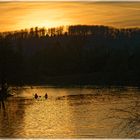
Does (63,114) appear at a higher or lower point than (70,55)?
lower

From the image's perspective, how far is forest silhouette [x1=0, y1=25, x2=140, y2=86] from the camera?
10.5ft

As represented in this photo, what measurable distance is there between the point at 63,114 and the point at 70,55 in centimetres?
54

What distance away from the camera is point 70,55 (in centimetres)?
330

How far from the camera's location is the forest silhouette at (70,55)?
321 cm

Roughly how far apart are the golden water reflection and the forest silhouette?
0.15 metres

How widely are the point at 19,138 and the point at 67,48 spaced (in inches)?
26.6

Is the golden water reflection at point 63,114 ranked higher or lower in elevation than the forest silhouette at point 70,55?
lower

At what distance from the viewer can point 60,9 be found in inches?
123

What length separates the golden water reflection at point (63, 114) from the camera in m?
3.21

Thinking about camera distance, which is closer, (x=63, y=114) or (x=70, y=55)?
(x=70, y=55)

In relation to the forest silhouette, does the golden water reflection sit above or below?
below

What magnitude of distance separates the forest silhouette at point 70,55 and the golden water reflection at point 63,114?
151mm

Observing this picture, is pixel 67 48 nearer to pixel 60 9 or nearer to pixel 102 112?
pixel 60 9

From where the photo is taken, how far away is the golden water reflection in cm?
321
